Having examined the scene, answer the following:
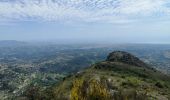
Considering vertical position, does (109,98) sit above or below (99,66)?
above

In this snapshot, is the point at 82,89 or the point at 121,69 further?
the point at 121,69

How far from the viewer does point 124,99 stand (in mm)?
51406

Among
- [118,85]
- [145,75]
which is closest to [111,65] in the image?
[145,75]

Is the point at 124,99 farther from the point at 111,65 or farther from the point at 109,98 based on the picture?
the point at 111,65

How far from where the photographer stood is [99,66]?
179125mm

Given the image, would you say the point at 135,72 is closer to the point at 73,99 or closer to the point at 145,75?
the point at 145,75

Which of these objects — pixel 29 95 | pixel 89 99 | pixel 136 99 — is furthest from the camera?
pixel 29 95

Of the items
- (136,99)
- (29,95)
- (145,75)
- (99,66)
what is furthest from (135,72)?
(136,99)

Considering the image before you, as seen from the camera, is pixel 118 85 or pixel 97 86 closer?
pixel 97 86

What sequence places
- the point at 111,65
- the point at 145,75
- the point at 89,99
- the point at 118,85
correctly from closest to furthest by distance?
the point at 89,99, the point at 118,85, the point at 145,75, the point at 111,65

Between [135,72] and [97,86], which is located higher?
[97,86]

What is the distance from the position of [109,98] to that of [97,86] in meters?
3.16

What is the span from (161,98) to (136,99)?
1833 inches

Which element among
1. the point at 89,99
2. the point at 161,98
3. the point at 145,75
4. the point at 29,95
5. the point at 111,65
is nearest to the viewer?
the point at 89,99
